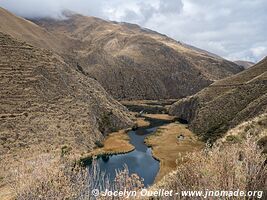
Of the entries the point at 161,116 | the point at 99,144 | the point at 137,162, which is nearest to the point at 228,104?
the point at 99,144

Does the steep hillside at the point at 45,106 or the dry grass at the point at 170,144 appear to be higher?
the steep hillside at the point at 45,106

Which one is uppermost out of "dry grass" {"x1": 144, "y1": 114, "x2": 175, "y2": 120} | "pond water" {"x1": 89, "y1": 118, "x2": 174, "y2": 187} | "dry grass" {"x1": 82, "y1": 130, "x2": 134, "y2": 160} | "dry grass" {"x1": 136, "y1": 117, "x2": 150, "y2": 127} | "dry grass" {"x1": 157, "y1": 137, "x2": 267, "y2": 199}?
"dry grass" {"x1": 157, "y1": 137, "x2": 267, "y2": 199}

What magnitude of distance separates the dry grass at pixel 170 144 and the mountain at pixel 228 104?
4.28 metres

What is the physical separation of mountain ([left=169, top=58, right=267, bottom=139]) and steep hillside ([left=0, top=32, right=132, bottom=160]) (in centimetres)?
2772

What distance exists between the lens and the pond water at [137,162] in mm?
69875

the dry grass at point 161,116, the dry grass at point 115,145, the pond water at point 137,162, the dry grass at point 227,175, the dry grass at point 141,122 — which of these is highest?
the dry grass at point 227,175

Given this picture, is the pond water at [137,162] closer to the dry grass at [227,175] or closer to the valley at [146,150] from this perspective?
the valley at [146,150]

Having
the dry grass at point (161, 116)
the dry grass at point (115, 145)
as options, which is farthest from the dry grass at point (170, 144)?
the dry grass at point (161, 116)

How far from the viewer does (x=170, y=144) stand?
97.6 metres

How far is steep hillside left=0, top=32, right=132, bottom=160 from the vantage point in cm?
8562

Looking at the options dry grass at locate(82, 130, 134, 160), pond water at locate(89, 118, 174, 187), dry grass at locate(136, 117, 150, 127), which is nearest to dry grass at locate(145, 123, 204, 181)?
pond water at locate(89, 118, 174, 187)

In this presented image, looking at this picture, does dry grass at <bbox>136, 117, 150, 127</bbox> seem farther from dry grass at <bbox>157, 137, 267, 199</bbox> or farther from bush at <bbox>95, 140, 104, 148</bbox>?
dry grass at <bbox>157, 137, 267, 199</bbox>

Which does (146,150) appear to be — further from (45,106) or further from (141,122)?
(141,122)

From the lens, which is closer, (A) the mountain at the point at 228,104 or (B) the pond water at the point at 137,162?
(B) the pond water at the point at 137,162
